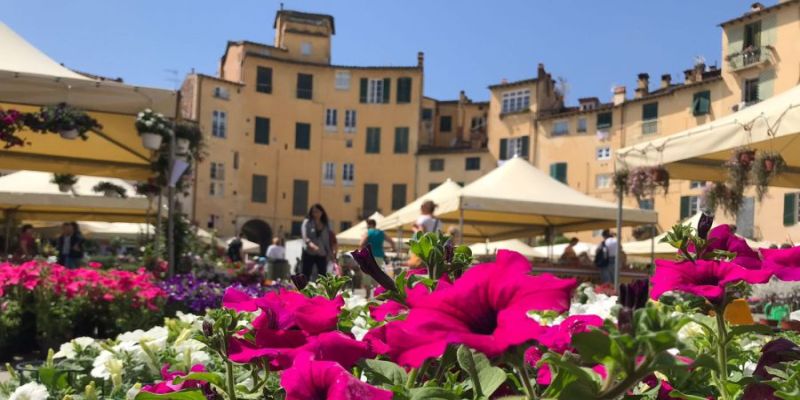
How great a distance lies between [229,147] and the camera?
40031mm

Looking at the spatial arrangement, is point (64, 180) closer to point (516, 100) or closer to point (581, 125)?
point (581, 125)

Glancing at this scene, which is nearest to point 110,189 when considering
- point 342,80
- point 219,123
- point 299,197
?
point 219,123

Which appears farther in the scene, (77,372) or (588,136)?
(588,136)

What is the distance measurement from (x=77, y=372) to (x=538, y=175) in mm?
11507

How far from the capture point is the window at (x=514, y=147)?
130 feet

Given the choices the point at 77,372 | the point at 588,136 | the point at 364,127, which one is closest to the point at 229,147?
the point at 364,127

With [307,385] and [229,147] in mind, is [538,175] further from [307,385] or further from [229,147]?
[229,147]

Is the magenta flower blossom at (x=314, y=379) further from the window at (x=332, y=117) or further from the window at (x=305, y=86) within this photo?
the window at (x=332, y=117)

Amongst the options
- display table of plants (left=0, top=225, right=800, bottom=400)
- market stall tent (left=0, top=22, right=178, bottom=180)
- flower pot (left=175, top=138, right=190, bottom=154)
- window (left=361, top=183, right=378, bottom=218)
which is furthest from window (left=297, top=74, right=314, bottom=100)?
display table of plants (left=0, top=225, right=800, bottom=400)

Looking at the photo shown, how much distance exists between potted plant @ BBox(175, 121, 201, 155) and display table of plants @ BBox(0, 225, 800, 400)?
8.57m

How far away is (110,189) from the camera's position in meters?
14.1

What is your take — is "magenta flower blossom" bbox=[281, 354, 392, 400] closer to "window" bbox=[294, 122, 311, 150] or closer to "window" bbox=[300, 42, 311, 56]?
"window" bbox=[294, 122, 311, 150]

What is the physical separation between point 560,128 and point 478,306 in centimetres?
3905

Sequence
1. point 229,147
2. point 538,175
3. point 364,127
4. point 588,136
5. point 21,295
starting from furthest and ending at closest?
1. point 364,127
2. point 229,147
3. point 588,136
4. point 538,175
5. point 21,295
